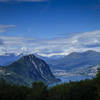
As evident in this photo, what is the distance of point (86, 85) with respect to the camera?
108m

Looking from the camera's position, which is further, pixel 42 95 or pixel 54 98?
pixel 42 95

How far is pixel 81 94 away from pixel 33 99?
2397 cm

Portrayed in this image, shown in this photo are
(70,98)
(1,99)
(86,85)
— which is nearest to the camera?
(1,99)

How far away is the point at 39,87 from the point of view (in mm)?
114125

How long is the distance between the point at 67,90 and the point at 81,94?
28.2ft

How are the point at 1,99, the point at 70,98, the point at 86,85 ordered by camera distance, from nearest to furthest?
the point at 1,99
the point at 70,98
the point at 86,85

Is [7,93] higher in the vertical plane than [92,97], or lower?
higher

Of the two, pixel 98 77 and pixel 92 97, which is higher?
pixel 98 77

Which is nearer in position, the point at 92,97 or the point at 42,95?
the point at 92,97

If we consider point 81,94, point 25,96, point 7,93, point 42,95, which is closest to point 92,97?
point 81,94

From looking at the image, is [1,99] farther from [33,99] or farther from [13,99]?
[33,99]

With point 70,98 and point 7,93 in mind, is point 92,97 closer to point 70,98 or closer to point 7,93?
point 70,98

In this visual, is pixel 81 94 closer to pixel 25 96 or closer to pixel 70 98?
pixel 70 98

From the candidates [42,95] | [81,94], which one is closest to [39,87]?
[42,95]
